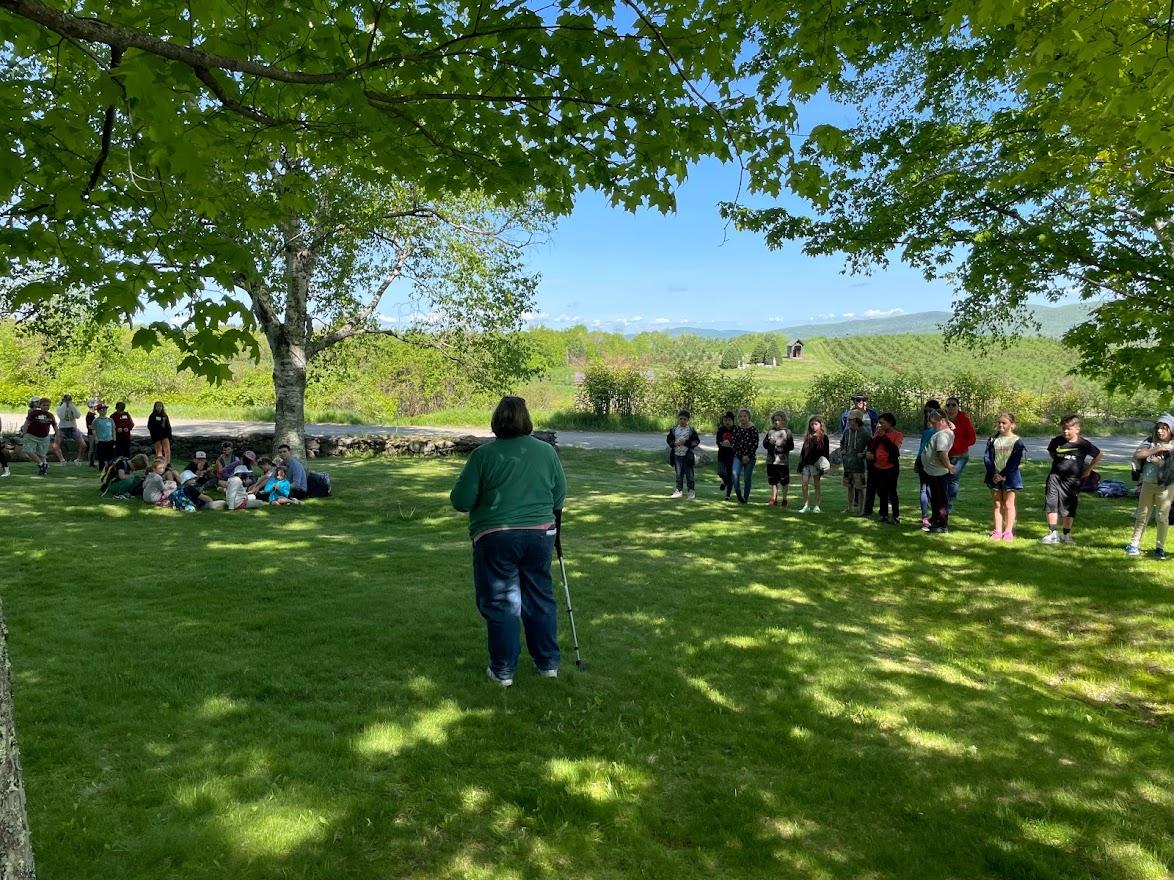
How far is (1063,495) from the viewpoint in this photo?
9.44 meters

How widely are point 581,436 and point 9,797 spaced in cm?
2644

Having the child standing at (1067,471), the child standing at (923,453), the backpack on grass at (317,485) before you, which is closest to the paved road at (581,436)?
the backpack on grass at (317,485)

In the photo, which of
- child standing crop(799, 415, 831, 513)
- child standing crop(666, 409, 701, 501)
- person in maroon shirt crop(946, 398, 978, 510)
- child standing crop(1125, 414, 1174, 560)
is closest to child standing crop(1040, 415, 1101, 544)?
child standing crop(1125, 414, 1174, 560)

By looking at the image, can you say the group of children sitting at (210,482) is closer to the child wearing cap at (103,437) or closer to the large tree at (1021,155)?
the child wearing cap at (103,437)

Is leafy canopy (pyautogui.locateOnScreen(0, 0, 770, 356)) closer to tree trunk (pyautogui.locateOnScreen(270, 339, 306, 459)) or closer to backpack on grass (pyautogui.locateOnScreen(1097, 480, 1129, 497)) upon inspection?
tree trunk (pyautogui.locateOnScreen(270, 339, 306, 459))

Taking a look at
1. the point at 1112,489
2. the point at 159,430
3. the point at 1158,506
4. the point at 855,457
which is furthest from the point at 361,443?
the point at 1158,506

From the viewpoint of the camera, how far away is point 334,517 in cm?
1193

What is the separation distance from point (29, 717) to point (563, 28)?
17.3 ft

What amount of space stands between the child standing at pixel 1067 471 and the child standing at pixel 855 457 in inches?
108

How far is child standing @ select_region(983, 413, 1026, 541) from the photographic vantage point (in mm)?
9734

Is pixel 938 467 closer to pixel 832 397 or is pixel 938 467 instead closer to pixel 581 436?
pixel 581 436

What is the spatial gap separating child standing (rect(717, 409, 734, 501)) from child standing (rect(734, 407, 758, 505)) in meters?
0.15

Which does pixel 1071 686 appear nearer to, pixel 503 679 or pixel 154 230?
pixel 503 679

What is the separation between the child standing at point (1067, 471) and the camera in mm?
9336
